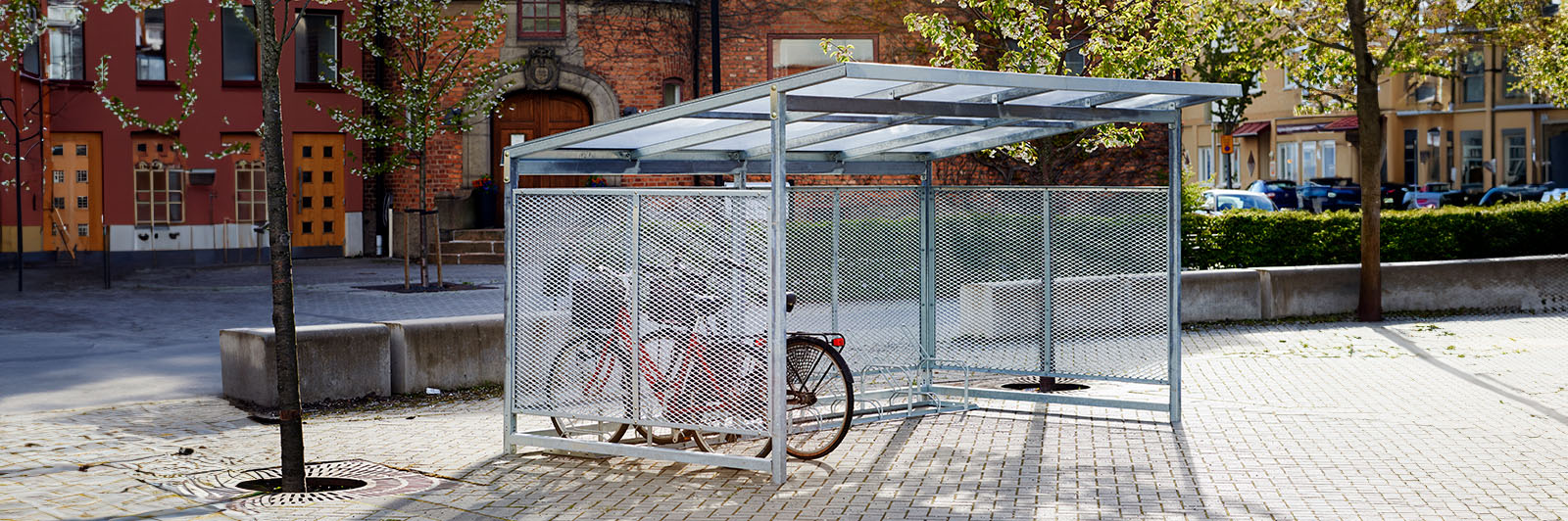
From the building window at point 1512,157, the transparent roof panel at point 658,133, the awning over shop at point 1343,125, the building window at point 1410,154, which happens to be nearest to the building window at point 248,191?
the transparent roof panel at point 658,133

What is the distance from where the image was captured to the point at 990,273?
35.3 ft

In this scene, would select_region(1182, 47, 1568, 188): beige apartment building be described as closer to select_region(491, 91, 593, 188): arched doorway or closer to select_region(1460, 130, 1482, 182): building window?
select_region(1460, 130, 1482, 182): building window

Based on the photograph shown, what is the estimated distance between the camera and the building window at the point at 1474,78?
5512 centimetres

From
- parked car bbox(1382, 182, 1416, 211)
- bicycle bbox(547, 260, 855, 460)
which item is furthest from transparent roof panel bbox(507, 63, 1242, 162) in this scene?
parked car bbox(1382, 182, 1416, 211)

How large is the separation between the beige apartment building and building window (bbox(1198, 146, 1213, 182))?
93.5 inches

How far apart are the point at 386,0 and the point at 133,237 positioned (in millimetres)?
8436

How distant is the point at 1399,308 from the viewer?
55.7 feet

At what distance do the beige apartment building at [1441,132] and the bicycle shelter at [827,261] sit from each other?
138 feet

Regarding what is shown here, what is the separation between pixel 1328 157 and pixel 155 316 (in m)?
55.0

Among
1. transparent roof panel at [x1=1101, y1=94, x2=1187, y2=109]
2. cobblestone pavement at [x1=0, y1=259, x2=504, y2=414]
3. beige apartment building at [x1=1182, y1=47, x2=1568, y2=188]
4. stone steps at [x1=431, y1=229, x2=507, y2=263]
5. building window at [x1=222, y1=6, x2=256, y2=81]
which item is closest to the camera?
transparent roof panel at [x1=1101, y1=94, x2=1187, y2=109]

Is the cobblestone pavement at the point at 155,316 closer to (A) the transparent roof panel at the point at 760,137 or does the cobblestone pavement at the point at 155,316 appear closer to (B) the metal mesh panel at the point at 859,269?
(A) the transparent roof panel at the point at 760,137

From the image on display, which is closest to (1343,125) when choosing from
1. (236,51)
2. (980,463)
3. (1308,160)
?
(1308,160)

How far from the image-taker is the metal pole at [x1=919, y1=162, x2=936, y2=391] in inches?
417

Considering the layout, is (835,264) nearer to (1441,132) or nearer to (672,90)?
(672,90)
